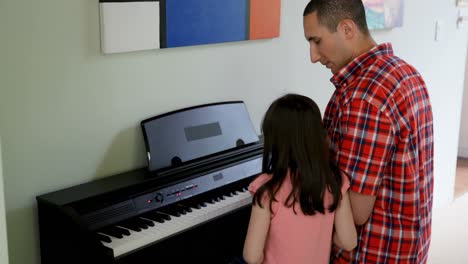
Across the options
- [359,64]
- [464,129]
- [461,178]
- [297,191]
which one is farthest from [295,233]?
[464,129]

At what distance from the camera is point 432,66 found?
4.07 metres

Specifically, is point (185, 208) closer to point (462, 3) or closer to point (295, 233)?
point (295, 233)

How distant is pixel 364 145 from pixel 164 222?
81cm

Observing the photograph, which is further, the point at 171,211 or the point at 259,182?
the point at 171,211

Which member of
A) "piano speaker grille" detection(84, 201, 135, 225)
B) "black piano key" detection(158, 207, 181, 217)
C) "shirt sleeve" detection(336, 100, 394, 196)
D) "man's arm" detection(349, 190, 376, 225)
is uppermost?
"shirt sleeve" detection(336, 100, 394, 196)

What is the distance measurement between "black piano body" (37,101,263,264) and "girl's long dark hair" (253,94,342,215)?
52cm

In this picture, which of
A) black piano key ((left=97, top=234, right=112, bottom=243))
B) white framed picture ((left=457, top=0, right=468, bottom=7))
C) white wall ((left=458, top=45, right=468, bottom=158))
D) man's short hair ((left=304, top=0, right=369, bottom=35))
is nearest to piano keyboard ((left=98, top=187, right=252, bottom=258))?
black piano key ((left=97, top=234, right=112, bottom=243))

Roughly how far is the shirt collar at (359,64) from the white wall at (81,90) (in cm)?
86

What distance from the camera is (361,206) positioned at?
1.74 m

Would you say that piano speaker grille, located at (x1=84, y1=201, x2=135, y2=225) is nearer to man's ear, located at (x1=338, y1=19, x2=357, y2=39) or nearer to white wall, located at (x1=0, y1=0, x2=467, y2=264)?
white wall, located at (x1=0, y1=0, x2=467, y2=264)

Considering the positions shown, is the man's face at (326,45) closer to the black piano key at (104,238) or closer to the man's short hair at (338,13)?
the man's short hair at (338,13)

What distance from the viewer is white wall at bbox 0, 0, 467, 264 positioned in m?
1.97

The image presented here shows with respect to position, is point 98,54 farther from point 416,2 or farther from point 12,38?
point 416,2

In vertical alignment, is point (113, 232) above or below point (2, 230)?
below
